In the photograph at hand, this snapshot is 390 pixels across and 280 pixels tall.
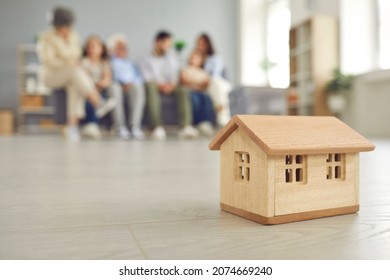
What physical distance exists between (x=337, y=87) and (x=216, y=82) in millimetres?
1680

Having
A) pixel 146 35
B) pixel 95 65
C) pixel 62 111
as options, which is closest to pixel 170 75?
pixel 95 65

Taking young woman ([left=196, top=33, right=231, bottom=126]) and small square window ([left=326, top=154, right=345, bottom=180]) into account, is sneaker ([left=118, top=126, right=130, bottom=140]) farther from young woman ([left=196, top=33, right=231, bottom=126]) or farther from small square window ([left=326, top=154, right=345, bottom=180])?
small square window ([left=326, top=154, right=345, bottom=180])

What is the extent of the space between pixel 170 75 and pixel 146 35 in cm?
311

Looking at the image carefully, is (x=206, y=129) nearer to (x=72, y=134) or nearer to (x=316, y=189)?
(x=72, y=134)

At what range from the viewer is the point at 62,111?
12.3ft

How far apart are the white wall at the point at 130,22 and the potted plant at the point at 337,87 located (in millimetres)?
2918

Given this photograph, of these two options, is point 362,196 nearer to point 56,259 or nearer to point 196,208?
point 196,208

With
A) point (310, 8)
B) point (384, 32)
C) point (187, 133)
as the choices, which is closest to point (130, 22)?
point (310, 8)

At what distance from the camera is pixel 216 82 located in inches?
161

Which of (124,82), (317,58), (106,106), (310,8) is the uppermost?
(310,8)

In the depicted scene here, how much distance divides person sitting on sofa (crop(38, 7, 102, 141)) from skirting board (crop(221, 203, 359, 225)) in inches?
123

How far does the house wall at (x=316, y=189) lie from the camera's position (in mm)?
475

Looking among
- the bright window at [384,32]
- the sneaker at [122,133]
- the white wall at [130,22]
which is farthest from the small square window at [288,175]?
the white wall at [130,22]

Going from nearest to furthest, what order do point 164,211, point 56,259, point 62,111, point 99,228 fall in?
point 56,259, point 99,228, point 164,211, point 62,111
